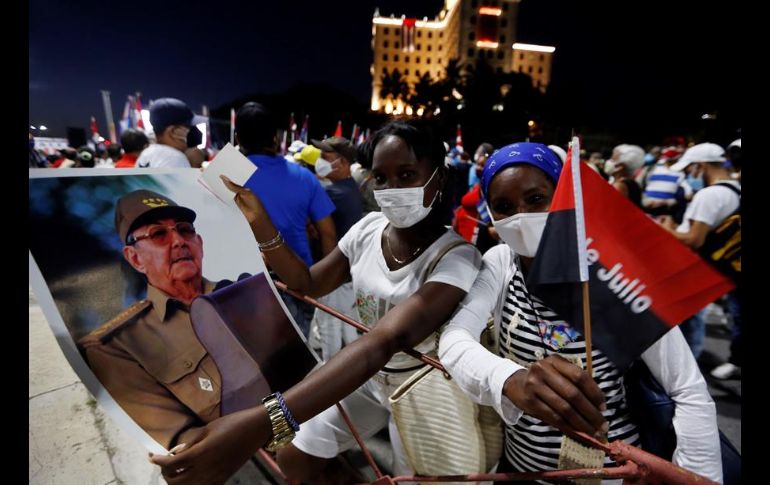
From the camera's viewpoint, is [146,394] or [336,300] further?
[336,300]

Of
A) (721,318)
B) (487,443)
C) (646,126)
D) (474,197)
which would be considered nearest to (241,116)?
(487,443)

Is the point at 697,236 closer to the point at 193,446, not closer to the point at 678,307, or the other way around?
the point at 678,307

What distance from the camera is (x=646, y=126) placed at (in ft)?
138

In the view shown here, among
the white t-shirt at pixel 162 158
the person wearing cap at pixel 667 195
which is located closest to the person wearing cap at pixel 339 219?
the white t-shirt at pixel 162 158

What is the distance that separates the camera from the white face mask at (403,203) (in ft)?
5.60

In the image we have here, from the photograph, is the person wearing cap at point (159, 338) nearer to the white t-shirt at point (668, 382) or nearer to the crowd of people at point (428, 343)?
the crowd of people at point (428, 343)

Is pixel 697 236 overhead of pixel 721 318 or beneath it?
overhead

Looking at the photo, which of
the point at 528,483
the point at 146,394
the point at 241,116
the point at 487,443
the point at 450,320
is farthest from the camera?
the point at 241,116

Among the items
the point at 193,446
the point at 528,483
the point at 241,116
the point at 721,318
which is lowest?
the point at 721,318

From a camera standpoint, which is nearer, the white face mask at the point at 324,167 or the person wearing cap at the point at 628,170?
the white face mask at the point at 324,167

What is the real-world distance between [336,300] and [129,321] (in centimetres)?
276

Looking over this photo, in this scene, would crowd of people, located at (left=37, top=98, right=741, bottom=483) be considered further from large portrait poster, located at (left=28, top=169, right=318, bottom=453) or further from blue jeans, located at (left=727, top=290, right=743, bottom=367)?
blue jeans, located at (left=727, top=290, right=743, bottom=367)

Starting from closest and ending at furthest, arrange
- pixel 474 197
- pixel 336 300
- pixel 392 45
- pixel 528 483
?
1. pixel 528 483
2. pixel 336 300
3. pixel 474 197
4. pixel 392 45

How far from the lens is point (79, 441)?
260 cm
